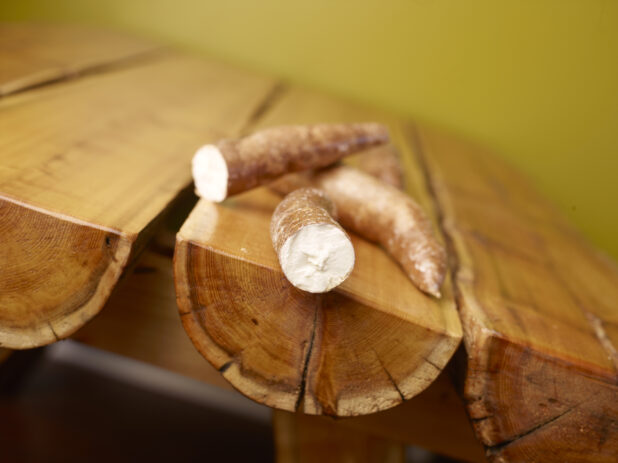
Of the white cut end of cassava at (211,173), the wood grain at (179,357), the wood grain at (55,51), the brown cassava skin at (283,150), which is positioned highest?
the brown cassava skin at (283,150)

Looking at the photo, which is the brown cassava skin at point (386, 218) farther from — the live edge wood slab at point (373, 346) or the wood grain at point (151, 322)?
the wood grain at point (151, 322)

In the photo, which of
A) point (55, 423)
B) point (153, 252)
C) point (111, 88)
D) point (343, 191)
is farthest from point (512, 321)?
point (55, 423)

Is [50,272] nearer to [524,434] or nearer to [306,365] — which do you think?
[306,365]

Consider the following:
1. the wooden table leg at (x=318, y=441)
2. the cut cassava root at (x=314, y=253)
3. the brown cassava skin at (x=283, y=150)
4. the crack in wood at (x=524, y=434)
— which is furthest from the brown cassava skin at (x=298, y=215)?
the wooden table leg at (x=318, y=441)

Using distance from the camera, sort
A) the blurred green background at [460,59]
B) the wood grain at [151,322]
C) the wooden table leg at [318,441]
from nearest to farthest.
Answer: the wood grain at [151,322] < the wooden table leg at [318,441] < the blurred green background at [460,59]

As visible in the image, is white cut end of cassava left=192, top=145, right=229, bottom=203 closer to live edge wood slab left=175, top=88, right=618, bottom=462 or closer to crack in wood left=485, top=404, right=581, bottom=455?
live edge wood slab left=175, top=88, right=618, bottom=462

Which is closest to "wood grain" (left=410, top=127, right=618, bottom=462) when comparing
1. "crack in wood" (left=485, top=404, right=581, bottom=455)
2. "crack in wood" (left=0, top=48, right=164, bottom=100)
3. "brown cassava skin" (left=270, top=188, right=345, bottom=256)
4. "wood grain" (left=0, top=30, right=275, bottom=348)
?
"crack in wood" (left=485, top=404, right=581, bottom=455)
